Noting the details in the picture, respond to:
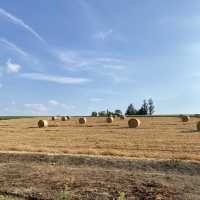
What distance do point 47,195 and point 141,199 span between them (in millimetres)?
2153

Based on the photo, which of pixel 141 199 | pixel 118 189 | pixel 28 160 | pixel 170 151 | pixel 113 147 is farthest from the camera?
pixel 113 147

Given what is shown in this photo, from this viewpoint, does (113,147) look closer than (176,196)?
No

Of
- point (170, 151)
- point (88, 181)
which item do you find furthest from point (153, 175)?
point (170, 151)

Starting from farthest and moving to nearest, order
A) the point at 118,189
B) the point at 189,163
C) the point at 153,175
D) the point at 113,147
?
the point at 113,147
the point at 189,163
the point at 153,175
the point at 118,189

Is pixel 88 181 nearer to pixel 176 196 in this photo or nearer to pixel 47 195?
pixel 47 195

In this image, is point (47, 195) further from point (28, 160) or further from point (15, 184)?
point (28, 160)

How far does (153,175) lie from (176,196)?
7.77 feet

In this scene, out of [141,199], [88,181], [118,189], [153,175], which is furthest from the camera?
[153,175]

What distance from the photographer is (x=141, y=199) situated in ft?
30.1

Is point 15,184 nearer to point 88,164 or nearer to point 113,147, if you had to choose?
point 88,164

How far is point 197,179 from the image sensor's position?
11.3 meters

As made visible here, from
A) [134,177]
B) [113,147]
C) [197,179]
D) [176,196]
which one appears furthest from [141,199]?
[113,147]

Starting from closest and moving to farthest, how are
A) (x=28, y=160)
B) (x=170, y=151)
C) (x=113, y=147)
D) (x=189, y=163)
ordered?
(x=189, y=163) < (x=28, y=160) < (x=170, y=151) < (x=113, y=147)

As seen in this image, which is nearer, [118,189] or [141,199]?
[141,199]
